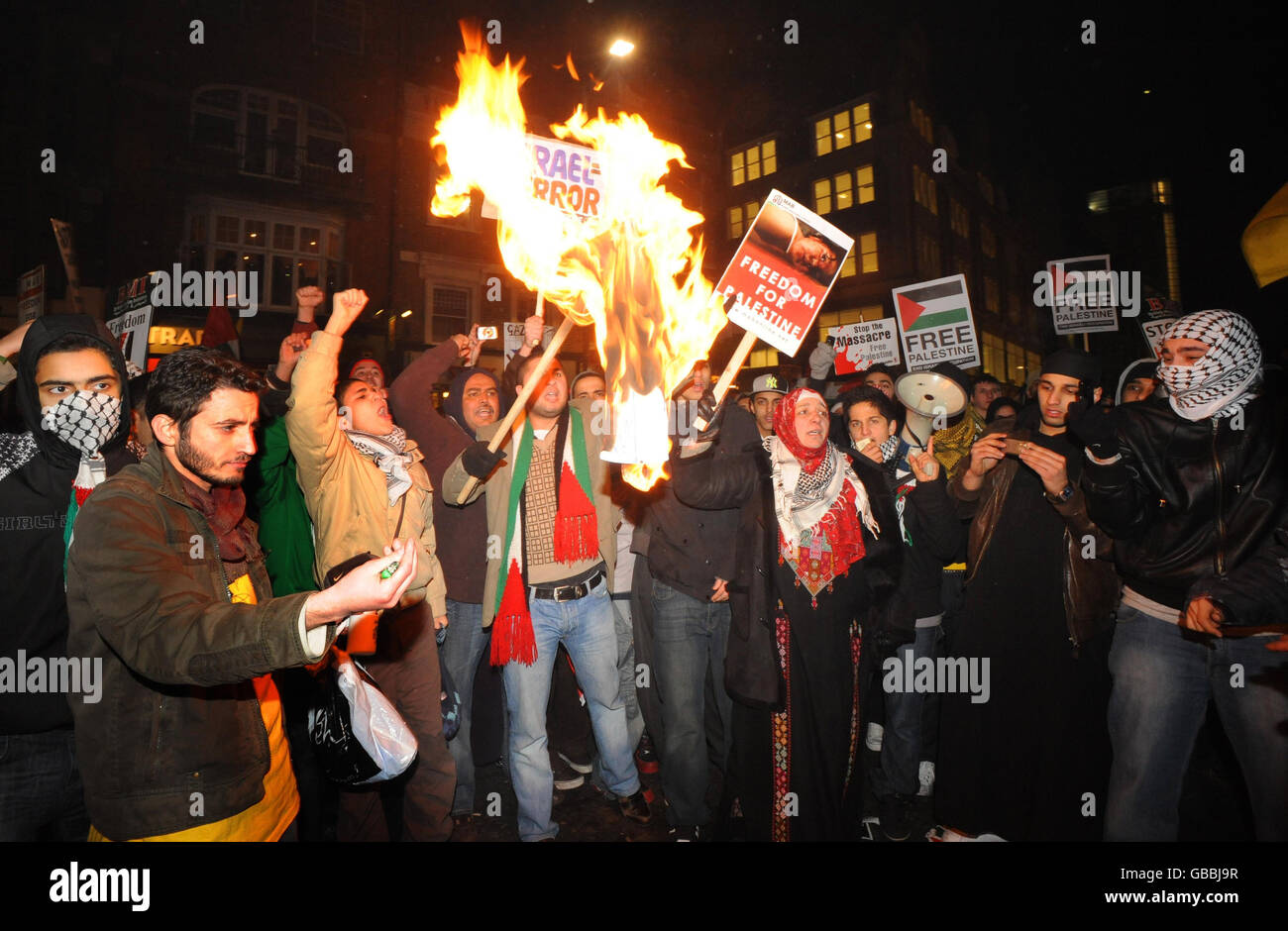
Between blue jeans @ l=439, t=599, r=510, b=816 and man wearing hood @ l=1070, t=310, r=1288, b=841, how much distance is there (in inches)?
151

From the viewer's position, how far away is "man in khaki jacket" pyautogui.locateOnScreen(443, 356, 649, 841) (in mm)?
4258

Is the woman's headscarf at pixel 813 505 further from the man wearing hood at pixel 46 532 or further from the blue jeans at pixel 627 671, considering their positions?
the man wearing hood at pixel 46 532

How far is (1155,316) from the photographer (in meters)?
7.90

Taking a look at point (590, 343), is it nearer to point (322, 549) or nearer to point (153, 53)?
point (153, 53)

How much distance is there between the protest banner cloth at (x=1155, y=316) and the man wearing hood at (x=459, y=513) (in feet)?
21.1

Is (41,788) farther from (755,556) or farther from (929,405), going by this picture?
(929,405)

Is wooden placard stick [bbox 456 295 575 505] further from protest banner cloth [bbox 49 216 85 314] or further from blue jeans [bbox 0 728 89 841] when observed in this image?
protest banner cloth [bbox 49 216 85 314]

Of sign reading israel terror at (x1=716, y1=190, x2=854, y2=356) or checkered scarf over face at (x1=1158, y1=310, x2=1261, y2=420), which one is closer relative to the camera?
checkered scarf over face at (x1=1158, y1=310, x2=1261, y2=420)

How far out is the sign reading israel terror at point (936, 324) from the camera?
8.21m

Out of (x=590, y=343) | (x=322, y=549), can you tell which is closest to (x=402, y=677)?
(x=322, y=549)

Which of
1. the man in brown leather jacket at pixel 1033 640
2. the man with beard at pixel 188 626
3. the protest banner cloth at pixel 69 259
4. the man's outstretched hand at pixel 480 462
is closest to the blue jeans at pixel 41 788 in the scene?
the man with beard at pixel 188 626

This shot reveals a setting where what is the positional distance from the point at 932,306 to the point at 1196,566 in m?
5.64

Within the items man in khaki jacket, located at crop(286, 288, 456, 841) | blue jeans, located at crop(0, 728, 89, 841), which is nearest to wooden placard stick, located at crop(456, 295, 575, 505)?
man in khaki jacket, located at crop(286, 288, 456, 841)
